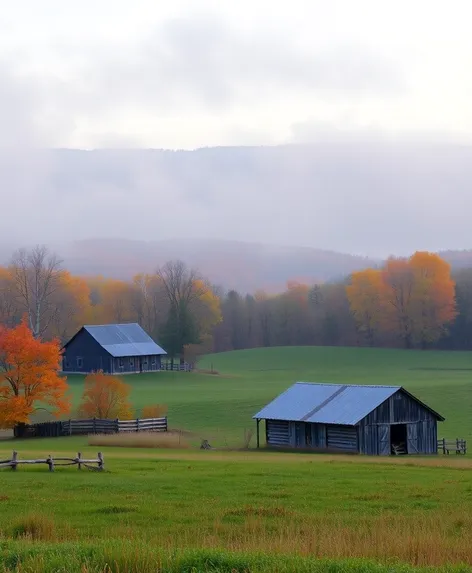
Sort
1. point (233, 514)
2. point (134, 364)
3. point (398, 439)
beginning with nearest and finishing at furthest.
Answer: point (233, 514), point (398, 439), point (134, 364)

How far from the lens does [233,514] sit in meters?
21.1

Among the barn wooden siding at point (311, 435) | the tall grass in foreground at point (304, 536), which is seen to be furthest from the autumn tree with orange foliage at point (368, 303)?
the tall grass in foreground at point (304, 536)

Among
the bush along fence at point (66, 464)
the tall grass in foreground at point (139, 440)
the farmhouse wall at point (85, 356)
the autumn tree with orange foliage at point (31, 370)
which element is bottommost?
the tall grass in foreground at point (139, 440)

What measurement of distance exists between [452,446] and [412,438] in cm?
263

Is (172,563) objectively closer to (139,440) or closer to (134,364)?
(139,440)

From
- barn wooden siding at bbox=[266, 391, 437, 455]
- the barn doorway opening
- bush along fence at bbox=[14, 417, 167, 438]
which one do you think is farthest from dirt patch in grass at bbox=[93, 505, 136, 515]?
bush along fence at bbox=[14, 417, 167, 438]

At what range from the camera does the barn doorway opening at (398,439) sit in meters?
52.7

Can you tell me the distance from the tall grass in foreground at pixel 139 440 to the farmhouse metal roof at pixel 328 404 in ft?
16.3

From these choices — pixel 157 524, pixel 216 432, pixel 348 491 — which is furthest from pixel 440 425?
pixel 157 524

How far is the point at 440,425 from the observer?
62688mm

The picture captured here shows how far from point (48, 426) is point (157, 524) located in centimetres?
4263

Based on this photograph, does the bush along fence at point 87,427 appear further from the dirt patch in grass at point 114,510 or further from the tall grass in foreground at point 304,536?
the tall grass in foreground at point 304,536

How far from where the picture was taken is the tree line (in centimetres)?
12481

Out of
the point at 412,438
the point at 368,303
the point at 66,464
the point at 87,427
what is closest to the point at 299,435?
the point at 412,438
